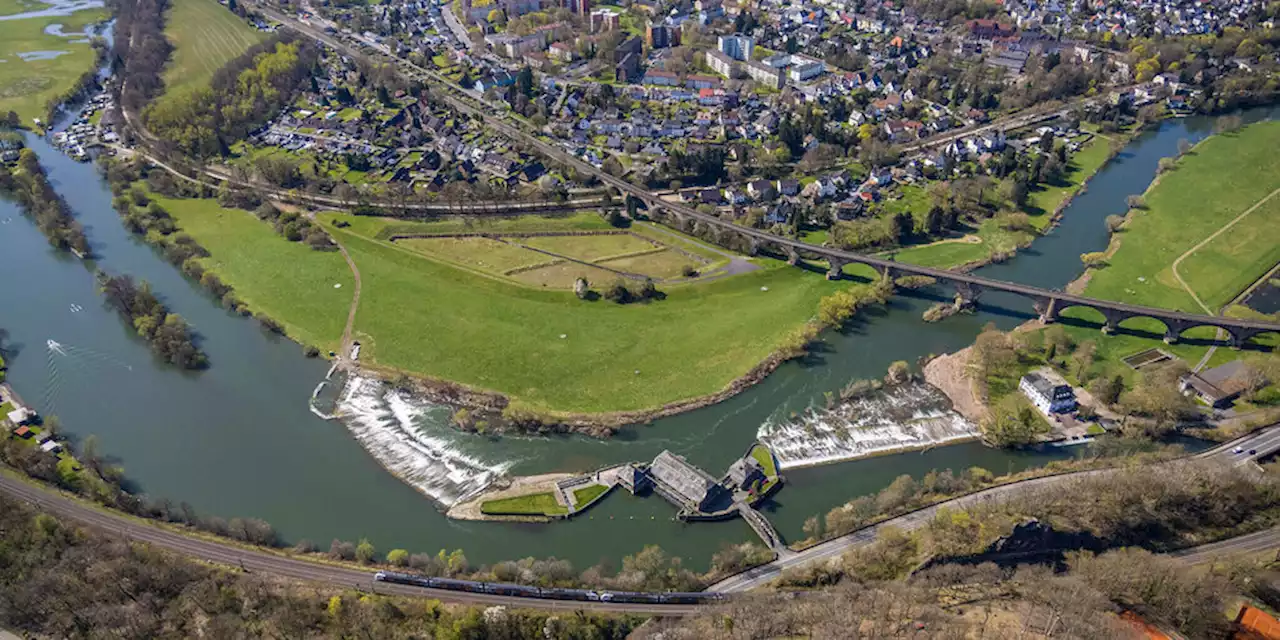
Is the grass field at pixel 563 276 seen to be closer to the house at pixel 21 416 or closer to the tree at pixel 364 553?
the tree at pixel 364 553

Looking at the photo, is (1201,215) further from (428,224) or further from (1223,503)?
(428,224)

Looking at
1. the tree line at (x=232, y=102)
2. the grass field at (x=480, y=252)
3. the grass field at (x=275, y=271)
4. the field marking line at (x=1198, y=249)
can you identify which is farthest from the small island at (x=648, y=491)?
the tree line at (x=232, y=102)

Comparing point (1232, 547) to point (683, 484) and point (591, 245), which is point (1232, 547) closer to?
point (683, 484)

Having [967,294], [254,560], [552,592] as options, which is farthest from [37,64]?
[967,294]

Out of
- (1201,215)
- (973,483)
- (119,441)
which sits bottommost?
(119,441)

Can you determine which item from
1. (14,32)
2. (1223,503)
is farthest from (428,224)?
(14,32)

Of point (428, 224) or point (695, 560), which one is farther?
point (428, 224)
